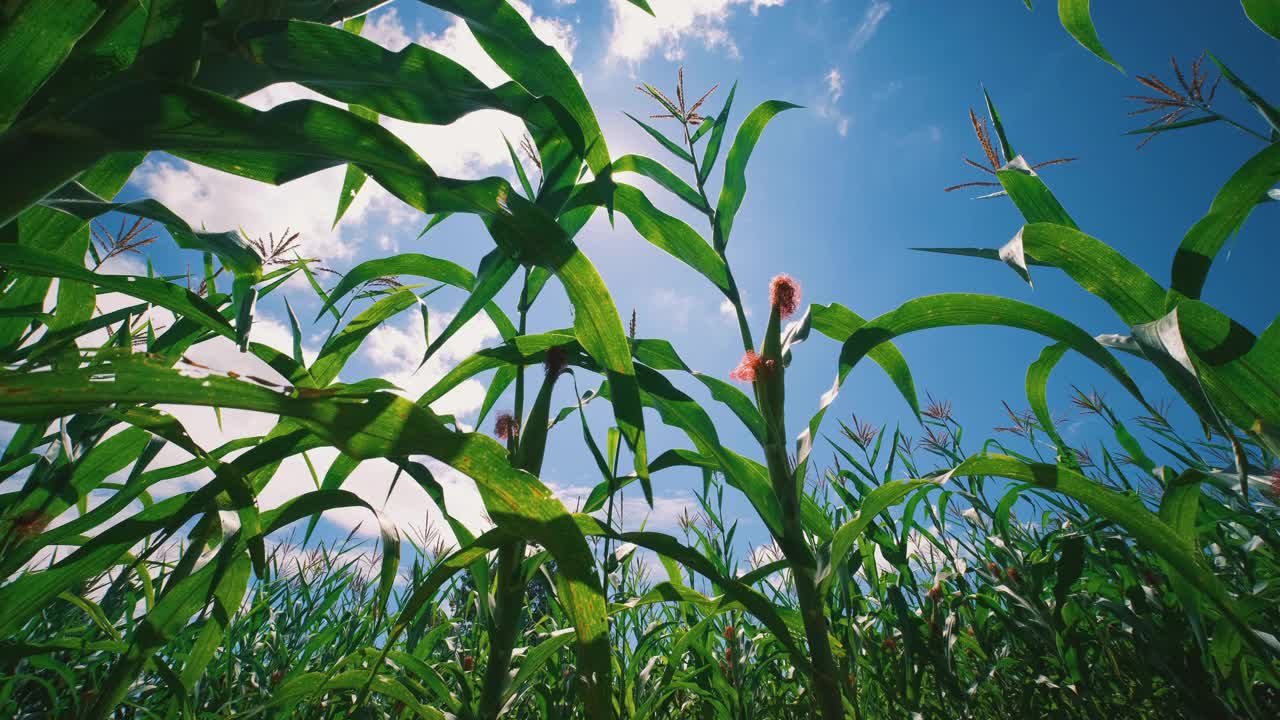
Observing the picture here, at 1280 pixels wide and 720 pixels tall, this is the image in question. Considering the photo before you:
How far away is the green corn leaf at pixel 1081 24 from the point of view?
3.12 feet

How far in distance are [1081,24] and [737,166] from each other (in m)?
0.65

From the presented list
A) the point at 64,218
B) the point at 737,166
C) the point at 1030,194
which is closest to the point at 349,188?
the point at 64,218

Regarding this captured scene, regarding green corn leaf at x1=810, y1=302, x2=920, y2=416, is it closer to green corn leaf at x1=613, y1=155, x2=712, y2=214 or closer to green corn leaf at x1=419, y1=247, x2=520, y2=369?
green corn leaf at x1=613, y1=155, x2=712, y2=214

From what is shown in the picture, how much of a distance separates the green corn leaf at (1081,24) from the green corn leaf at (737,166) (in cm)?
50

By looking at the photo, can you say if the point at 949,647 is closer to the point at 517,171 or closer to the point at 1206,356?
the point at 1206,356

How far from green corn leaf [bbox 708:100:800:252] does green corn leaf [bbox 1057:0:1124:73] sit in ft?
1.65

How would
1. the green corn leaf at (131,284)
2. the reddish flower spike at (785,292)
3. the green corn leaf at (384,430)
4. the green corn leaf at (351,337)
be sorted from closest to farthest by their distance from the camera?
the green corn leaf at (384,430) < the green corn leaf at (131,284) < the green corn leaf at (351,337) < the reddish flower spike at (785,292)

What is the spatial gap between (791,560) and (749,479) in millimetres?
145

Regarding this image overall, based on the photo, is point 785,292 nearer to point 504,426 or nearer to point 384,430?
point 504,426

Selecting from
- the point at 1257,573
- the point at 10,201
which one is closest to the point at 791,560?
the point at 10,201

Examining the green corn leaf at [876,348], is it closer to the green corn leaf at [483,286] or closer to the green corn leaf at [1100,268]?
the green corn leaf at [1100,268]

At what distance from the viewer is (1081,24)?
973mm

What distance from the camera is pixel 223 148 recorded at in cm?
52

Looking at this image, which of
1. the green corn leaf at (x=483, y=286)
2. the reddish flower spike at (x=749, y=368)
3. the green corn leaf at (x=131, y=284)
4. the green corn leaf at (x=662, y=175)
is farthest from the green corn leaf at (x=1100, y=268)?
the green corn leaf at (x=131, y=284)
